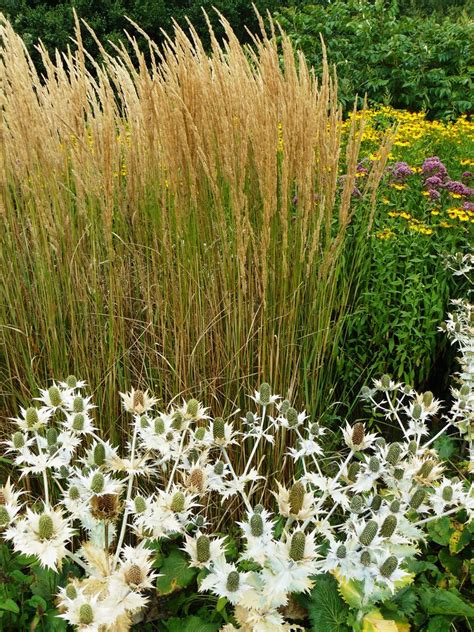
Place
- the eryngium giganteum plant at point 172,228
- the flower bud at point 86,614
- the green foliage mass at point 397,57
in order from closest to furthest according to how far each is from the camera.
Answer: the flower bud at point 86,614 < the eryngium giganteum plant at point 172,228 < the green foliage mass at point 397,57

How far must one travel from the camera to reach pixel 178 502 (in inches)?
66.2

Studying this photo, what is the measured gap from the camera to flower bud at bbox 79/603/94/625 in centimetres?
146

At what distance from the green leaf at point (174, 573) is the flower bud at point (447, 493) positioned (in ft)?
2.23

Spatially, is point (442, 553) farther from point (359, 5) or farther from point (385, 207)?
point (359, 5)

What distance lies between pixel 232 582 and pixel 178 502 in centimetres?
22

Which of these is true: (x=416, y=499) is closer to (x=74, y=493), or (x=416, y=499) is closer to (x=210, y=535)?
(x=210, y=535)

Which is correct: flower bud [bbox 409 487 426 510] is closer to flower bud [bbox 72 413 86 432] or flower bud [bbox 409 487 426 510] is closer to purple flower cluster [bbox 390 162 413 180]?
flower bud [bbox 72 413 86 432]

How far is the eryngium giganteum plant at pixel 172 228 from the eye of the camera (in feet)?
7.22

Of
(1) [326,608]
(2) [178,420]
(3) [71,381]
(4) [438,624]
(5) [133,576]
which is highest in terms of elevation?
(3) [71,381]

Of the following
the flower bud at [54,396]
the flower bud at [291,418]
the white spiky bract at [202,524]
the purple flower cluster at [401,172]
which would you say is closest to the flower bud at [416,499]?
the white spiky bract at [202,524]

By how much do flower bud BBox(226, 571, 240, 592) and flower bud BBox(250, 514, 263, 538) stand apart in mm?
99

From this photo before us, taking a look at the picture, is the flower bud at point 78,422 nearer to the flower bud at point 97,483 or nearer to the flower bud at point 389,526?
the flower bud at point 97,483

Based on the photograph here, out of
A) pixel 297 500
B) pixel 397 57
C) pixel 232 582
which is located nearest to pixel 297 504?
pixel 297 500

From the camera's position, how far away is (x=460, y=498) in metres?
1.86
